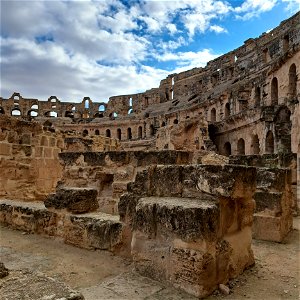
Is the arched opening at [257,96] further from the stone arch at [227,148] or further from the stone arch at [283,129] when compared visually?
the stone arch at [283,129]

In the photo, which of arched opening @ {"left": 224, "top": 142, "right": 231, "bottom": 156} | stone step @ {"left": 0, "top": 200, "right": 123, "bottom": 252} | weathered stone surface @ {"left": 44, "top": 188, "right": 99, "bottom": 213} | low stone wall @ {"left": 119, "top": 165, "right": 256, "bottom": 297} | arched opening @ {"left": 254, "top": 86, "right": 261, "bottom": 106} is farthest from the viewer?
arched opening @ {"left": 254, "top": 86, "right": 261, "bottom": 106}

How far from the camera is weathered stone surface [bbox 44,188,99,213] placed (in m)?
4.22

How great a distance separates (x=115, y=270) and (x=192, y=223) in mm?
1096

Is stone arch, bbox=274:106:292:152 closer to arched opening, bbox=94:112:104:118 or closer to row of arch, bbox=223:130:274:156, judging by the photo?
row of arch, bbox=223:130:274:156

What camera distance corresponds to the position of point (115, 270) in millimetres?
3234

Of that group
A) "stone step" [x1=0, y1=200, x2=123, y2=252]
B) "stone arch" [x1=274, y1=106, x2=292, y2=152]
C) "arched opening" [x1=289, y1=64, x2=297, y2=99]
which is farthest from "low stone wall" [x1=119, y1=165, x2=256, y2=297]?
"arched opening" [x1=289, y1=64, x2=297, y2=99]

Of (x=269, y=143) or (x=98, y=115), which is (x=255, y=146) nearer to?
(x=269, y=143)

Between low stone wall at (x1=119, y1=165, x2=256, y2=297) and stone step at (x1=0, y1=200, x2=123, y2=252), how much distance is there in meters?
0.30

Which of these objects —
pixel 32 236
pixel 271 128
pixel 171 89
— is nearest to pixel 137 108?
pixel 171 89

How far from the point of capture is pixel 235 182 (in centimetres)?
300

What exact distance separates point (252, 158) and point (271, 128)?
30.8ft

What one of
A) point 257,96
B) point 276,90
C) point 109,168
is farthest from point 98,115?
point 109,168

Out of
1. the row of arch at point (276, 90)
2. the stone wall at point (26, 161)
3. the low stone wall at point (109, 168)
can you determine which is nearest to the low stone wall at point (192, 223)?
the low stone wall at point (109, 168)

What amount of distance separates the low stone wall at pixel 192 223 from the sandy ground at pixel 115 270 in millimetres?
146
